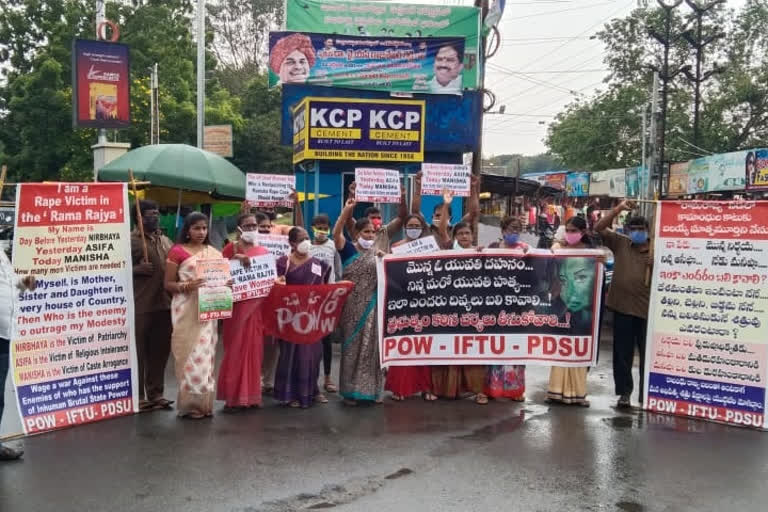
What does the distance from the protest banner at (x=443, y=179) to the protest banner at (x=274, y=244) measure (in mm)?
2492

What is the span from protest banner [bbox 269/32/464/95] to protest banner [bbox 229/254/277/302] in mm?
12048

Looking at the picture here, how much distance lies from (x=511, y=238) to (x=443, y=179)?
8.18 ft

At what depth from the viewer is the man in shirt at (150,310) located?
20.5ft

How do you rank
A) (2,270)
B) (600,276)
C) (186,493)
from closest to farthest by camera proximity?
1. (186,493)
2. (2,270)
3. (600,276)

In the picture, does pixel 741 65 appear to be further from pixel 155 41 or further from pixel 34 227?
pixel 34 227

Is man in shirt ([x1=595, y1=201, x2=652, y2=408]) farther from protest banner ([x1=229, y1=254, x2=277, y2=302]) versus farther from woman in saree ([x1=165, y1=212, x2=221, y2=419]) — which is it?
woman in saree ([x1=165, y1=212, x2=221, y2=419])

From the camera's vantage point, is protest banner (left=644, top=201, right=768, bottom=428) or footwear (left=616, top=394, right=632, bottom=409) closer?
protest banner (left=644, top=201, right=768, bottom=428)

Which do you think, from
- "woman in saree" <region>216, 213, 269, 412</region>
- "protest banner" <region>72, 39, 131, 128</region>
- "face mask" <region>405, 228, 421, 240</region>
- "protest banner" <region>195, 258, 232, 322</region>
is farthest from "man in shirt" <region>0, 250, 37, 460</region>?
"protest banner" <region>72, 39, 131, 128</region>

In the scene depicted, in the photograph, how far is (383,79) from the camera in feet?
58.2

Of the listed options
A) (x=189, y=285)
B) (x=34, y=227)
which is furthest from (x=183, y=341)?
(x=34, y=227)

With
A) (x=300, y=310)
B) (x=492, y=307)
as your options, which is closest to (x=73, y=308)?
(x=300, y=310)

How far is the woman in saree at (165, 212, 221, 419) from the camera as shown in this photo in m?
5.86

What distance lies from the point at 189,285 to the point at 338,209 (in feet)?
37.3

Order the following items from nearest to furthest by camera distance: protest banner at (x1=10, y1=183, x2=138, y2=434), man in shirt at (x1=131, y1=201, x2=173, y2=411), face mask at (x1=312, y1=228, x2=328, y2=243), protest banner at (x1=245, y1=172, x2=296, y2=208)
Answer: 1. protest banner at (x1=10, y1=183, x2=138, y2=434)
2. man in shirt at (x1=131, y1=201, x2=173, y2=411)
3. face mask at (x1=312, y1=228, x2=328, y2=243)
4. protest banner at (x1=245, y1=172, x2=296, y2=208)
